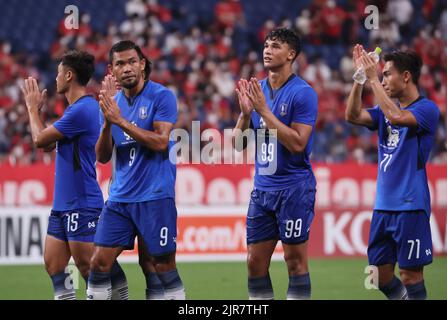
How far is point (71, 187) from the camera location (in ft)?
23.2

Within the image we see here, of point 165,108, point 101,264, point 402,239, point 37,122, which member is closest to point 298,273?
point 402,239

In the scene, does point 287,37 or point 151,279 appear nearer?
point 287,37

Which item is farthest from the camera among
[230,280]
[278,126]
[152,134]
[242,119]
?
[230,280]

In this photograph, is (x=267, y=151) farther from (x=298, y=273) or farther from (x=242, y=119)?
(x=298, y=273)

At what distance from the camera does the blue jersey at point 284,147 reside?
21.8 feet

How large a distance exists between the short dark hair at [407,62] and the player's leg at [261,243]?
145 centimetres

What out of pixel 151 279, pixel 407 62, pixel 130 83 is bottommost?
pixel 151 279

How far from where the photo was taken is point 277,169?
672cm

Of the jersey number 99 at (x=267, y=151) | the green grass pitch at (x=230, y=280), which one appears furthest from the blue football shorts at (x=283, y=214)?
the green grass pitch at (x=230, y=280)

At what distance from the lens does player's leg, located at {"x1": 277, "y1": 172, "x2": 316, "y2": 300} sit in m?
6.61

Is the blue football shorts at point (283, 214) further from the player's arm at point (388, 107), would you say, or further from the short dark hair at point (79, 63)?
the short dark hair at point (79, 63)

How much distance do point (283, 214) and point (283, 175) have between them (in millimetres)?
307

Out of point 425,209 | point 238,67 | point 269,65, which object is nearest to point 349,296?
point 425,209

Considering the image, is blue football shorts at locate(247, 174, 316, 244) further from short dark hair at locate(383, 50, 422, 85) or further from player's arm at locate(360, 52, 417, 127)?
short dark hair at locate(383, 50, 422, 85)
